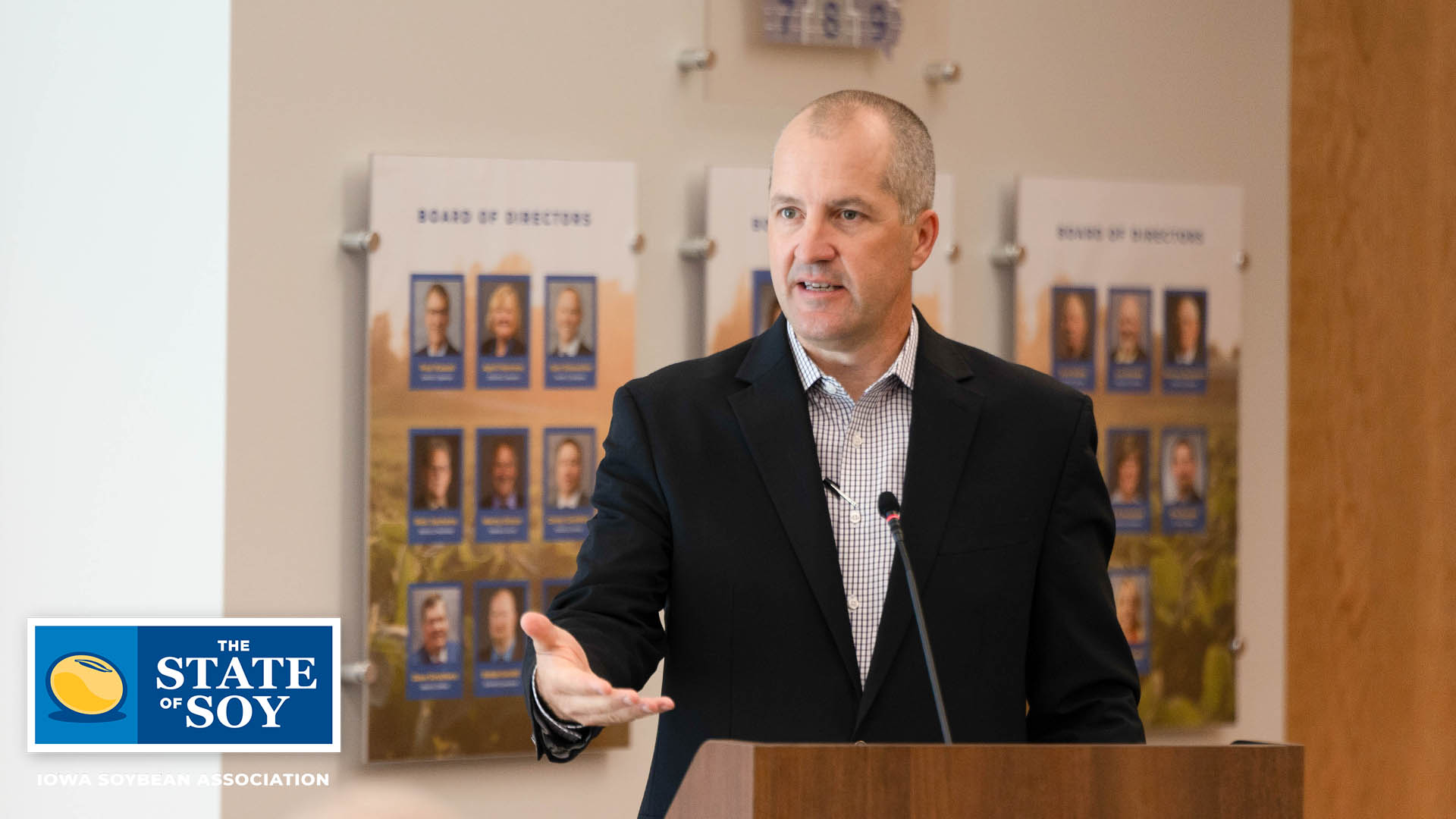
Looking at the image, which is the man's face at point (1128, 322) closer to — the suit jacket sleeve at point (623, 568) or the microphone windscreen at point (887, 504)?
the suit jacket sleeve at point (623, 568)

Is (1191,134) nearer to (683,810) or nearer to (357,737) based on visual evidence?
(357,737)

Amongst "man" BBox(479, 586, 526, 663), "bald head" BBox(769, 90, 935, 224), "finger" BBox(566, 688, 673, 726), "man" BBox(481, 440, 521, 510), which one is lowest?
"man" BBox(479, 586, 526, 663)

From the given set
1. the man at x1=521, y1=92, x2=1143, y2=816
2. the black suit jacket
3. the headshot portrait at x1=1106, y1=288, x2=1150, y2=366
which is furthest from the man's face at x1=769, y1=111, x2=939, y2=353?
the headshot portrait at x1=1106, y1=288, x2=1150, y2=366

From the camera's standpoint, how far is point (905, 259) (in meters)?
1.94

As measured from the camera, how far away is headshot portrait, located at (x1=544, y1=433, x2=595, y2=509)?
3004 millimetres

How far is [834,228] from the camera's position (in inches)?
74.2

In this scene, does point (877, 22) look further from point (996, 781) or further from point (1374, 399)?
point (996, 781)

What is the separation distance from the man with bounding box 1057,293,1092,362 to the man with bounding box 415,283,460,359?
1278 millimetres

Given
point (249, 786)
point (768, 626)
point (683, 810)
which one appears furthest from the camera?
point (249, 786)

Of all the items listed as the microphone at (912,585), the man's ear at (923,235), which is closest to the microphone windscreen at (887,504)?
the microphone at (912,585)

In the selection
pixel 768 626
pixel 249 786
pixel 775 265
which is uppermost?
pixel 775 265

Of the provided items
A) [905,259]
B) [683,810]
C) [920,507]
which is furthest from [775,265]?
[683,810]

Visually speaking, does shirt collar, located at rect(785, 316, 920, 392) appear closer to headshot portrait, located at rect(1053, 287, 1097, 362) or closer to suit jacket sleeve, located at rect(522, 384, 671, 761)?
suit jacket sleeve, located at rect(522, 384, 671, 761)

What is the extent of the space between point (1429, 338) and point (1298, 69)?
2.35ft
